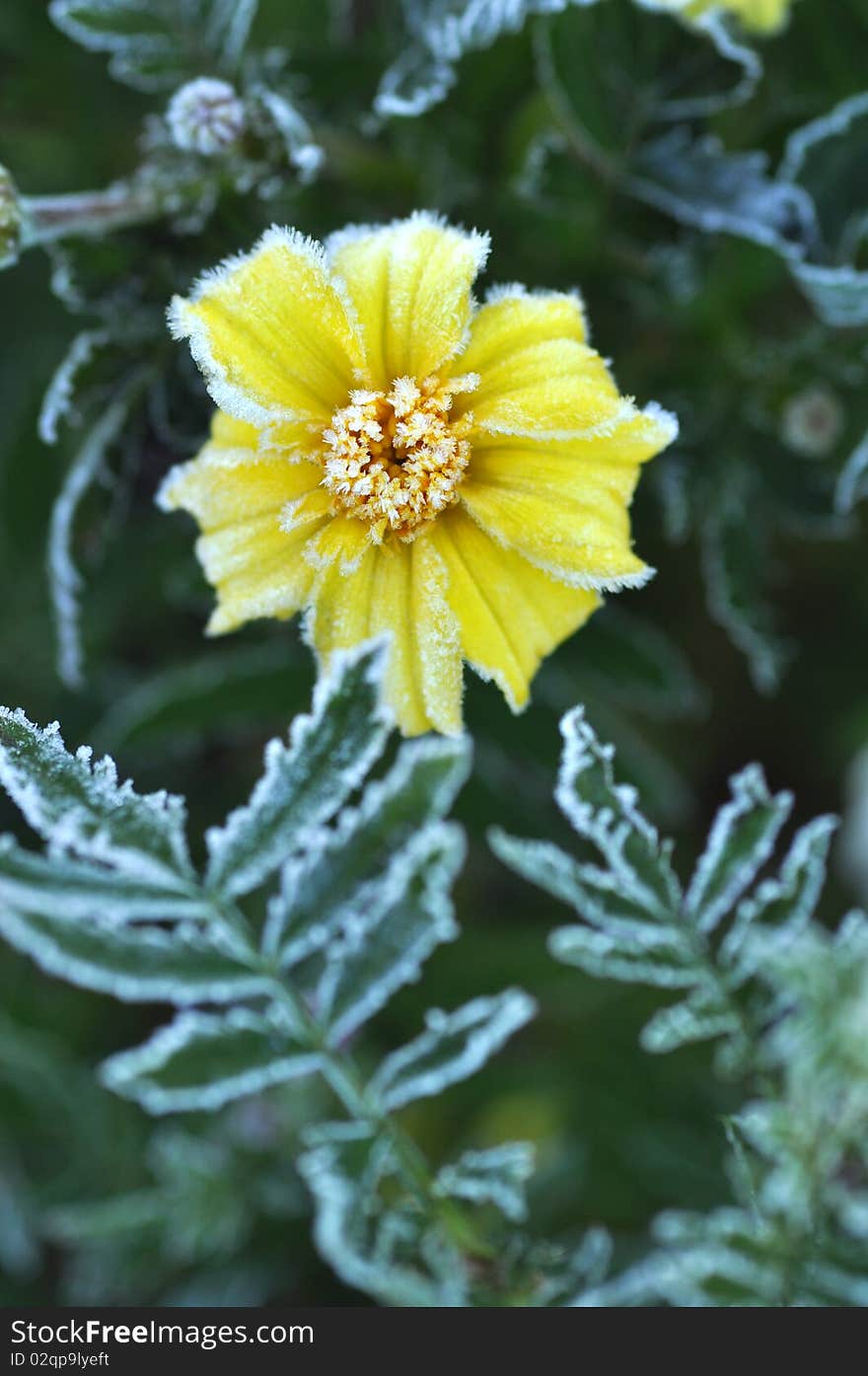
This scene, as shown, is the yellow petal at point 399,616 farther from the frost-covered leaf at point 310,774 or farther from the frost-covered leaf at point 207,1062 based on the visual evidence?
the frost-covered leaf at point 207,1062

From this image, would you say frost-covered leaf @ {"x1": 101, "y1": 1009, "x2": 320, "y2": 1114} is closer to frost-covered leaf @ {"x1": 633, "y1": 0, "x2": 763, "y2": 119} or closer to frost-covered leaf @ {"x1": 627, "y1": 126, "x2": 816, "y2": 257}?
frost-covered leaf @ {"x1": 627, "y1": 126, "x2": 816, "y2": 257}

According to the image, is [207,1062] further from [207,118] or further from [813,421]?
[813,421]

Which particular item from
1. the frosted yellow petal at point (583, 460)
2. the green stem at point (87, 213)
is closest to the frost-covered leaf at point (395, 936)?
the frosted yellow petal at point (583, 460)

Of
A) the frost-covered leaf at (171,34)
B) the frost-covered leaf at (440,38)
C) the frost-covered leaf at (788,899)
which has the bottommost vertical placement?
the frost-covered leaf at (788,899)

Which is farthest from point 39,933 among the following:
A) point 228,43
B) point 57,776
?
point 228,43

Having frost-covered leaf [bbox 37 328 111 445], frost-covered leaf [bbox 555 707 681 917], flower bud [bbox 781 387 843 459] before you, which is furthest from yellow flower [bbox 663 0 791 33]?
frost-covered leaf [bbox 555 707 681 917]

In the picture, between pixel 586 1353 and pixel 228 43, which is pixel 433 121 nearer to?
pixel 228 43
